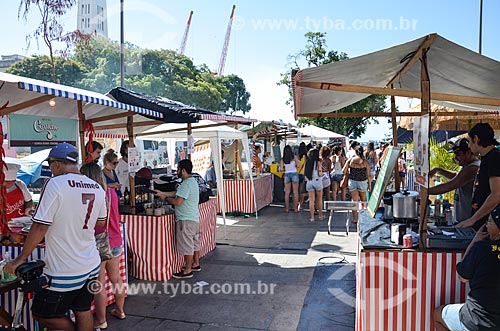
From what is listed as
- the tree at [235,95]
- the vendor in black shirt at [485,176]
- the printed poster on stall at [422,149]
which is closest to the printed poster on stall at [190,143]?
the printed poster on stall at [422,149]

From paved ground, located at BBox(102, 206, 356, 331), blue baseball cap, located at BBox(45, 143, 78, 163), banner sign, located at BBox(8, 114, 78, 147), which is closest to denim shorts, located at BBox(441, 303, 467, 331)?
paved ground, located at BBox(102, 206, 356, 331)

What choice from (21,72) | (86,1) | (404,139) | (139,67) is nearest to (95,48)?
(139,67)

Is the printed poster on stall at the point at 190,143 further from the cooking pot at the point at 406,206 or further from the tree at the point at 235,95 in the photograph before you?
the tree at the point at 235,95

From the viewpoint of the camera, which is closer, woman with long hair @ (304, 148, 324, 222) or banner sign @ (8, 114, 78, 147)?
woman with long hair @ (304, 148, 324, 222)

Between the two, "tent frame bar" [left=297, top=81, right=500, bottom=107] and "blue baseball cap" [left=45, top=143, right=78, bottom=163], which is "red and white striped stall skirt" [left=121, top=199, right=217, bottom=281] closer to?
"blue baseball cap" [left=45, top=143, right=78, bottom=163]

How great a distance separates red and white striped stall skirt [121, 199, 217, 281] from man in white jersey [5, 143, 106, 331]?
224 cm

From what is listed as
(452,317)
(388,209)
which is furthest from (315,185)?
(452,317)

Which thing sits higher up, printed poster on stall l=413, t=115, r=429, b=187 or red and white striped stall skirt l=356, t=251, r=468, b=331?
printed poster on stall l=413, t=115, r=429, b=187

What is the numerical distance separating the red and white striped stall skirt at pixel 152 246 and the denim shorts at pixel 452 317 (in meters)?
3.46

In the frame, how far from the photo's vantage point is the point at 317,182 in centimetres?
912

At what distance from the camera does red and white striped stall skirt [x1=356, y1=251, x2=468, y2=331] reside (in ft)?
9.78

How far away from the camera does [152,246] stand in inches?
204

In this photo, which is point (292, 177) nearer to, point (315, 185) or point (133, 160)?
point (315, 185)

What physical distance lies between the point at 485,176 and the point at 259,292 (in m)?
2.83
